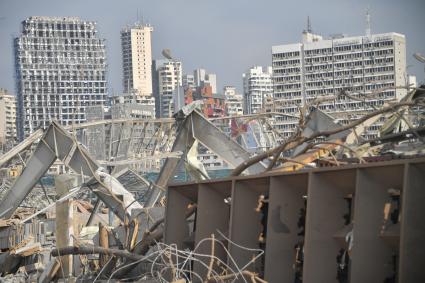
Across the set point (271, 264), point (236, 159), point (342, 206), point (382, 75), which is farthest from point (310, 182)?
point (382, 75)

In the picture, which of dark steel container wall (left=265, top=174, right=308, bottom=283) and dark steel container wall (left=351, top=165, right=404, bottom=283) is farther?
dark steel container wall (left=265, top=174, right=308, bottom=283)

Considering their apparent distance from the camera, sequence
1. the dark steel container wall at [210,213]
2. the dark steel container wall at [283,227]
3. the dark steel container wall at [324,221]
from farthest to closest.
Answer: the dark steel container wall at [210,213] → the dark steel container wall at [283,227] → the dark steel container wall at [324,221]

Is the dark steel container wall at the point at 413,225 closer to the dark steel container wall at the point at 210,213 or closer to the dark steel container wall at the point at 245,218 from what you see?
the dark steel container wall at the point at 245,218

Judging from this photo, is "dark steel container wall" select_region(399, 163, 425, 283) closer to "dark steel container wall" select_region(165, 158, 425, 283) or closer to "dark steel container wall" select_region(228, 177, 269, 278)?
"dark steel container wall" select_region(165, 158, 425, 283)

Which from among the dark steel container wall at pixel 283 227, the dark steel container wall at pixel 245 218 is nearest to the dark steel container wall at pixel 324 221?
the dark steel container wall at pixel 283 227

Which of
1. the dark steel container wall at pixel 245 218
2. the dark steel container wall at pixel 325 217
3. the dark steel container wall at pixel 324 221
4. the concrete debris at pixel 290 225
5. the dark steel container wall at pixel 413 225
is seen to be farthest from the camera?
the dark steel container wall at pixel 245 218

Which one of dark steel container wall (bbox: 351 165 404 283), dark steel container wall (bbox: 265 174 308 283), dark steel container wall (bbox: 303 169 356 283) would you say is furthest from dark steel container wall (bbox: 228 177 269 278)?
dark steel container wall (bbox: 351 165 404 283)

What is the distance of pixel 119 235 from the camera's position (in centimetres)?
1375

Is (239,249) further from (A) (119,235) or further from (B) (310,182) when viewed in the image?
(A) (119,235)

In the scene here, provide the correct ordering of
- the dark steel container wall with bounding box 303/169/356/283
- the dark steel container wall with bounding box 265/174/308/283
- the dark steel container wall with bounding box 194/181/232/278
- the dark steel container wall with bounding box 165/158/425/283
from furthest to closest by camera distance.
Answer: the dark steel container wall with bounding box 194/181/232/278, the dark steel container wall with bounding box 265/174/308/283, the dark steel container wall with bounding box 303/169/356/283, the dark steel container wall with bounding box 165/158/425/283

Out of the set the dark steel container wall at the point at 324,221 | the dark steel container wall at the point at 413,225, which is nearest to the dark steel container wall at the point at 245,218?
the dark steel container wall at the point at 324,221

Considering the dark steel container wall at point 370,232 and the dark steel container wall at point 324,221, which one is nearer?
the dark steel container wall at point 370,232

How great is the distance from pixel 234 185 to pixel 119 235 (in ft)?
16.2

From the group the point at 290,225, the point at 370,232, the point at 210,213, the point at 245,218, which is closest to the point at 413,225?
the point at 370,232
